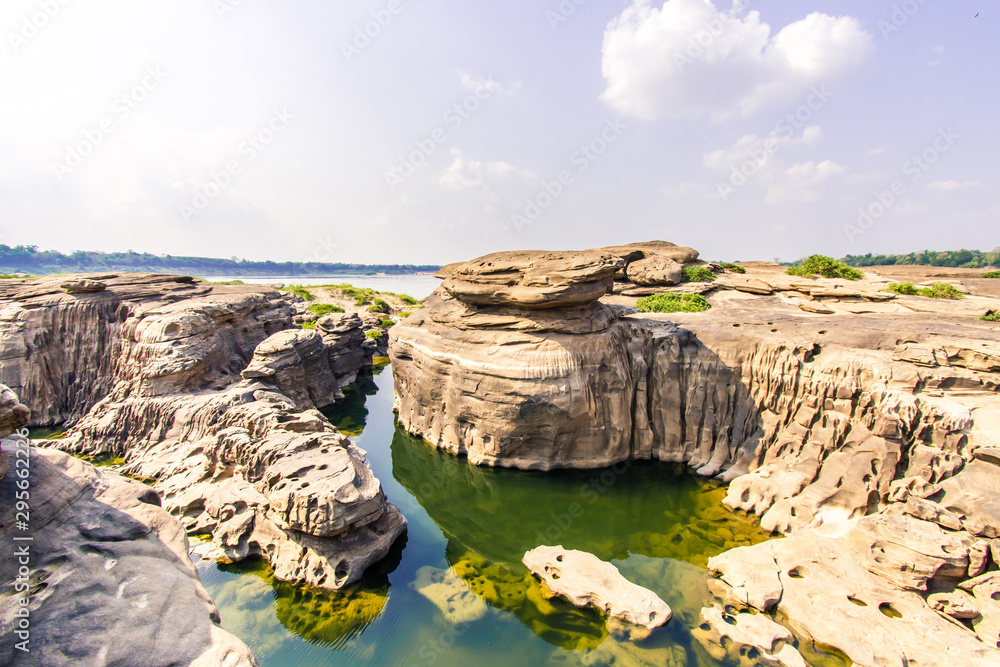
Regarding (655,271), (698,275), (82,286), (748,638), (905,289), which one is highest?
(655,271)

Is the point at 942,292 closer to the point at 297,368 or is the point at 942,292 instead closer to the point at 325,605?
the point at 325,605

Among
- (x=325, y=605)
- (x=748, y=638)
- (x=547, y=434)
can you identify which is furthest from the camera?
(x=547, y=434)

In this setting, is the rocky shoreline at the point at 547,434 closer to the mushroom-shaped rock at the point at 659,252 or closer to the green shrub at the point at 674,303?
the green shrub at the point at 674,303

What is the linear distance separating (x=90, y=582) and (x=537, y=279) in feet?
39.4

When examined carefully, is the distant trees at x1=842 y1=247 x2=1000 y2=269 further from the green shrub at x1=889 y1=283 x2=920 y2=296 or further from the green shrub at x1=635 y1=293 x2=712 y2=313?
the green shrub at x1=635 y1=293 x2=712 y2=313

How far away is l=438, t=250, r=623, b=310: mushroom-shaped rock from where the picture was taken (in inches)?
515

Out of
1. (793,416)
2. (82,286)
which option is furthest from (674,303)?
(82,286)

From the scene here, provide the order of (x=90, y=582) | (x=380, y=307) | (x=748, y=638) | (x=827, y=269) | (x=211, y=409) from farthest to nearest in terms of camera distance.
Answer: (x=380, y=307) < (x=827, y=269) < (x=211, y=409) < (x=748, y=638) < (x=90, y=582)

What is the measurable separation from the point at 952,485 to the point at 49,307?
30732 mm

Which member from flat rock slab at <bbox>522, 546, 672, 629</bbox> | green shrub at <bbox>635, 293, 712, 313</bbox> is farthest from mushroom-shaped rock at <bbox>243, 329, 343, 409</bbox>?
green shrub at <bbox>635, 293, 712, 313</bbox>

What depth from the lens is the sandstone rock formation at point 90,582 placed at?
388cm

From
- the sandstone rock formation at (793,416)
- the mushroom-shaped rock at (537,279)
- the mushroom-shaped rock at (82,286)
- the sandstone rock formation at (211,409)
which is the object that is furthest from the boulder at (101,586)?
the mushroom-shaped rock at (82,286)

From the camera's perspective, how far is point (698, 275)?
70.2 feet

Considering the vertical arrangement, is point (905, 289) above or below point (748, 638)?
above
